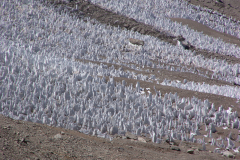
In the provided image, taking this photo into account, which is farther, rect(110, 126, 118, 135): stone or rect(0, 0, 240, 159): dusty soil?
rect(110, 126, 118, 135): stone

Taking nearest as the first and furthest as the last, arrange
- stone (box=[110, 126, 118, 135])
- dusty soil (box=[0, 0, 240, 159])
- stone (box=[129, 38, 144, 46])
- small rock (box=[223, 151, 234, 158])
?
dusty soil (box=[0, 0, 240, 159]) → small rock (box=[223, 151, 234, 158]) → stone (box=[110, 126, 118, 135]) → stone (box=[129, 38, 144, 46])

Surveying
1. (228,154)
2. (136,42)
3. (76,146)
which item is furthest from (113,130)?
(136,42)

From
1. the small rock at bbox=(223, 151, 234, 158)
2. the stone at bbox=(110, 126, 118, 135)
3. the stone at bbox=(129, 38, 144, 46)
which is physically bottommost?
the stone at bbox=(110, 126, 118, 135)

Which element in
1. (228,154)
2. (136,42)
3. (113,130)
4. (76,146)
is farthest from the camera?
(136,42)

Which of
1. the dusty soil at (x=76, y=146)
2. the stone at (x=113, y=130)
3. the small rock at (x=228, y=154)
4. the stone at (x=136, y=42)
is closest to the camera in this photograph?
the dusty soil at (x=76, y=146)

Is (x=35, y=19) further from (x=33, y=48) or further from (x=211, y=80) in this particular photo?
(x=211, y=80)

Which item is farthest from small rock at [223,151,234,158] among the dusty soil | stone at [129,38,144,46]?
stone at [129,38,144,46]

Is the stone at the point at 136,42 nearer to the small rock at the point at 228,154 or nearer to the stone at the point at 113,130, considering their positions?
the stone at the point at 113,130

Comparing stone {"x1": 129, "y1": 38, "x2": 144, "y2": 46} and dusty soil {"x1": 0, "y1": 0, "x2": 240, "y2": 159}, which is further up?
stone {"x1": 129, "y1": 38, "x2": 144, "y2": 46}

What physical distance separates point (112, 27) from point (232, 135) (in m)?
14.2

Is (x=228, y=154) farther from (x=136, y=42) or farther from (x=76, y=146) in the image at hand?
(x=136, y=42)

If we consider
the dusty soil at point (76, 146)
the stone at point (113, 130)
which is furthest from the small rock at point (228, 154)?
the stone at point (113, 130)

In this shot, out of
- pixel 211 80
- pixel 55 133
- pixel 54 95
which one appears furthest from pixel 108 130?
pixel 211 80

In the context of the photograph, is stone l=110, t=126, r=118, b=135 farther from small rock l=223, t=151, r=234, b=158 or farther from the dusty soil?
small rock l=223, t=151, r=234, b=158
